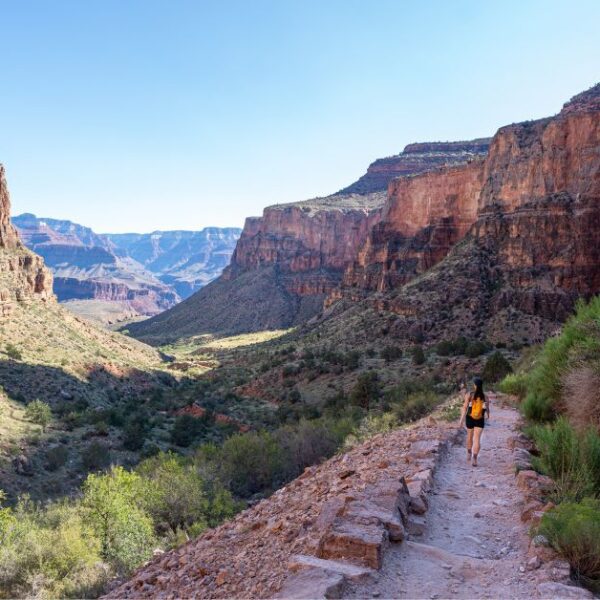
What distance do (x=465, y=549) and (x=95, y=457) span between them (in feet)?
75.3

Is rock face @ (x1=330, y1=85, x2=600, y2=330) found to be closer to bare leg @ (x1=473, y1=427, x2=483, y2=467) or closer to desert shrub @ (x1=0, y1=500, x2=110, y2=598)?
bare leg @ (x1=473, y1=427, x2=483, y2=467)

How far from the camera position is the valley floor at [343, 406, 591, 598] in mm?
4844

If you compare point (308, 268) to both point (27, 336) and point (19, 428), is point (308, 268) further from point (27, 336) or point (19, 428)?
point (19, 428)

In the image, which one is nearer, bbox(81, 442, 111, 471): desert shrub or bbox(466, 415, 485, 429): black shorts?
bbox(466, 415, 485, 429): black shorts

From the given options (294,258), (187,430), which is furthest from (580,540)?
(294,258)

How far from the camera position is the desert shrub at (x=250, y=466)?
18.0m

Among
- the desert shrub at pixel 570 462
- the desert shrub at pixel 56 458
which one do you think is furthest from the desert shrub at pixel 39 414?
the desert shrub at pixel 570 462

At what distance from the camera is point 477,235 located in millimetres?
54469

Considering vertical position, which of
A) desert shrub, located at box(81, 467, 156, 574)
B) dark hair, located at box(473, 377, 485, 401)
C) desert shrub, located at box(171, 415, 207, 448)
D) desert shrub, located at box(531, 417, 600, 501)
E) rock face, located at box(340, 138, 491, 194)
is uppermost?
rock face, located at box(340, 138, 491, 194)

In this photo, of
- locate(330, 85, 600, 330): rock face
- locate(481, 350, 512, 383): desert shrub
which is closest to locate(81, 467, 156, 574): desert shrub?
locate(481, 350, 512, 383): desert shrub

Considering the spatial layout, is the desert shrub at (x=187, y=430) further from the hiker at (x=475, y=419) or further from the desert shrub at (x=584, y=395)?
the desert shrub at (x=584, y=395)

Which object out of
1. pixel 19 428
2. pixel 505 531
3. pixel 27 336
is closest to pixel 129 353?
pixel 27 336

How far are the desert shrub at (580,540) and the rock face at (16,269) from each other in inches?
1970

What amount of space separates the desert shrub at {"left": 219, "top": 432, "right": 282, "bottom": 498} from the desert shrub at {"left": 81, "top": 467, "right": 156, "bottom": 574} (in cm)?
392
